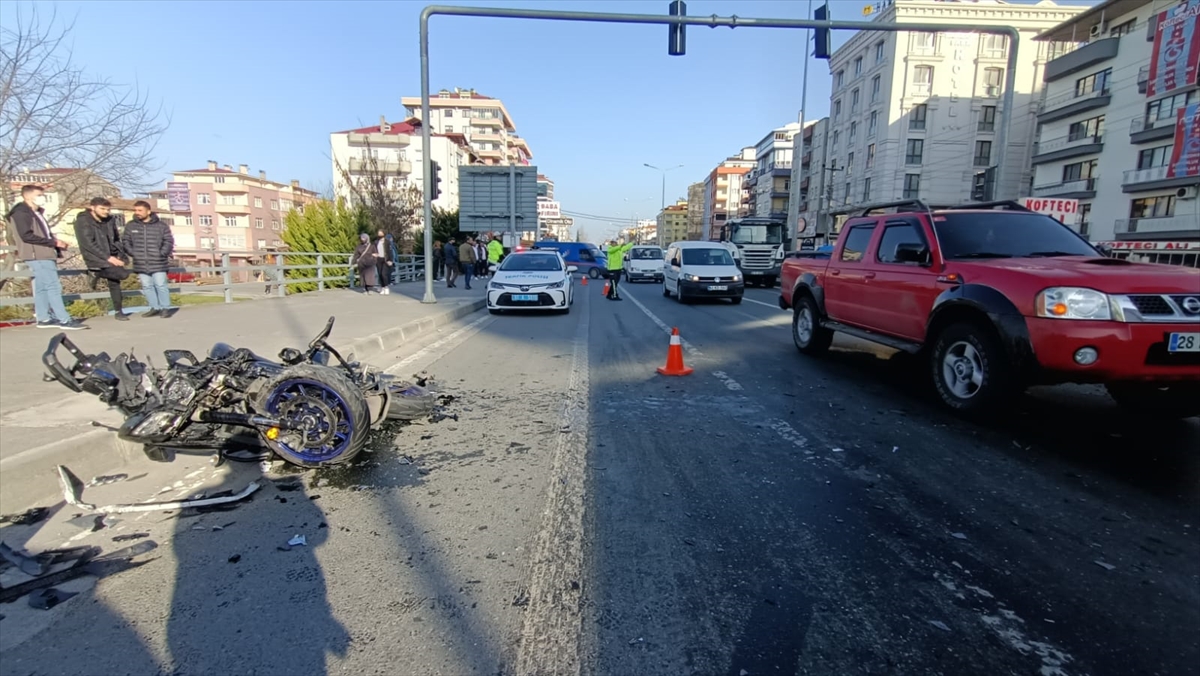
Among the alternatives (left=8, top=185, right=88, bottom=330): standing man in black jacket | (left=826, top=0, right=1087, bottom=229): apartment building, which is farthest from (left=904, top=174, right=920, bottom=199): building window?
(left=8, top=185, right=88, bottom=330): standing man in black jacket

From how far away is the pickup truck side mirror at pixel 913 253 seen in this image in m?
5.58

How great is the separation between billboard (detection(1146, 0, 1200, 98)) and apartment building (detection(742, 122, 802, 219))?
46424 millimetres

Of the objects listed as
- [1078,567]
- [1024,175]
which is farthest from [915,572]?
[1024,175]

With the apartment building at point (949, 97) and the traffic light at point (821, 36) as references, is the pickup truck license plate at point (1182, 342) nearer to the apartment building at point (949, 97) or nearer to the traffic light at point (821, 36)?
the traffic light at point (821, 36)

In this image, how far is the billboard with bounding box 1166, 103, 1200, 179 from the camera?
30.5m

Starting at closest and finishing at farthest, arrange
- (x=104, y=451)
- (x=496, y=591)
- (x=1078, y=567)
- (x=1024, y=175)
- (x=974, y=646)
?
(x=974, y=646), (x=496, y=591), (x=1078, y=567), (x=104, y=451), (x=1024, y=175)

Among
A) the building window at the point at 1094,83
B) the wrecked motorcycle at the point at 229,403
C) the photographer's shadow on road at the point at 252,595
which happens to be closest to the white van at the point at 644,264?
the wrecked motorcycle at the point at 229,403

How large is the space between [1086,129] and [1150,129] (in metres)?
6.11

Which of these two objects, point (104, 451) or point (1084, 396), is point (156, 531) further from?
point (1084, 396)

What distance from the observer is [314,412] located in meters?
3.84

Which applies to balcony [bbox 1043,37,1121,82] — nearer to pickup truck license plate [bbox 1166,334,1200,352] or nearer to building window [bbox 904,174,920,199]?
building window [bbox 904,174,920,199]

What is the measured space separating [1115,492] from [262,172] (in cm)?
8243

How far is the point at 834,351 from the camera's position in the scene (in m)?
8.50

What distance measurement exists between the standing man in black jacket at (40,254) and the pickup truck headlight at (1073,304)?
11193mm
